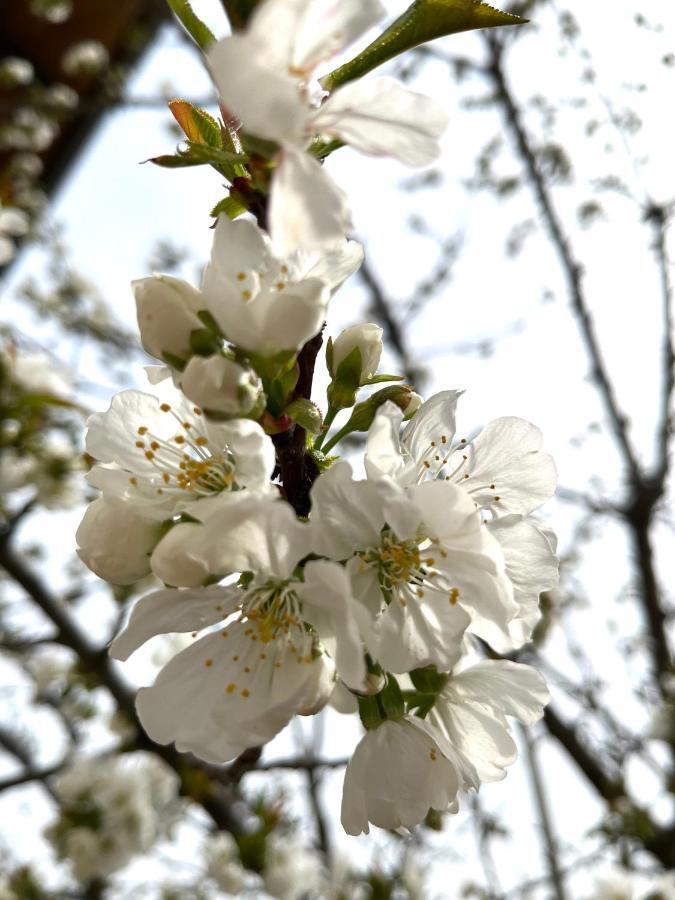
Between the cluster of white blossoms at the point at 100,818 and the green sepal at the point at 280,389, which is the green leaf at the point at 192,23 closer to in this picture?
the green sepal at the point at 280,389

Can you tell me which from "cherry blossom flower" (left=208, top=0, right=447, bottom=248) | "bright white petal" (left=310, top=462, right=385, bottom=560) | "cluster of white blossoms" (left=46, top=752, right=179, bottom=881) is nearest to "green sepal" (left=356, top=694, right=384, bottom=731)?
"bright white petal" (left=310, top=462, right=385, bottom=560)

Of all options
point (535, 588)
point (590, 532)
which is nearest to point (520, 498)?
point (535, 588)

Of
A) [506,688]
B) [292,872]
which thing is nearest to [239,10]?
[506,688]

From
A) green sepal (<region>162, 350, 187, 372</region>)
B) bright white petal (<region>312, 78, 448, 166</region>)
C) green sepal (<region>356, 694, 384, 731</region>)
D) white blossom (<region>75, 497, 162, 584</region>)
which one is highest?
bright white petal (<region>312, 78, 448, 166</region>)

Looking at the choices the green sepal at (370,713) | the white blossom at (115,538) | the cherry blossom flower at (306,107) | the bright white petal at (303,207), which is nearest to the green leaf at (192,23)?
the cherry blossom flower at (306,107)

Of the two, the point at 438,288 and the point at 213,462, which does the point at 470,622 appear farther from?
the point at 438,288

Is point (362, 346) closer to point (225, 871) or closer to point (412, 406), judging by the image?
point (412, 406)

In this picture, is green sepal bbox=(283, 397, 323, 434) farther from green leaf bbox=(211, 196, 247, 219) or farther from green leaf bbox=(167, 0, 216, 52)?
green leaf bbox=(167, 0, 216, 52)
